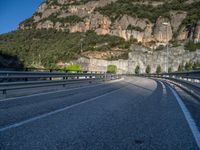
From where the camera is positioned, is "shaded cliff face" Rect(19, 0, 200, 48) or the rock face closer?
the rock face

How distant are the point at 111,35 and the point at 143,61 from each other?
40.5m

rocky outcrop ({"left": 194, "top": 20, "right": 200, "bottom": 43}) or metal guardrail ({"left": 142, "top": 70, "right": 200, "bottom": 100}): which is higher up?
rocky outcrop ({"left": 194, "top": 20, "right": 200, "bottom": 43})

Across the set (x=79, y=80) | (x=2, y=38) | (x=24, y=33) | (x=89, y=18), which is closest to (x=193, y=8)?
(x=89, y=18)

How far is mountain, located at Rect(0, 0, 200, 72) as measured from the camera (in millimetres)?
144750

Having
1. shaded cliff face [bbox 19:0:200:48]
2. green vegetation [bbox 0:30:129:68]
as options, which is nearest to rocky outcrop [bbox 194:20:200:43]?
shaded cliff face [bbox 19:0:200:48]

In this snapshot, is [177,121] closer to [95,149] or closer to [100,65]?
[95,149]

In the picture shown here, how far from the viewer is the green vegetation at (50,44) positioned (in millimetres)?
132375

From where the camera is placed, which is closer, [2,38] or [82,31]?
[2,38]

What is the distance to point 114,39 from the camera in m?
173

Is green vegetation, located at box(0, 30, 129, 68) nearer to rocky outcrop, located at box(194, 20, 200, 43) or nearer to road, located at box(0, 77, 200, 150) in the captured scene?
rocky outcrop, located at box(194, 20, 200, 43)

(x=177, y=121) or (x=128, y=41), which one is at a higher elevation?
(x=128, y=41)

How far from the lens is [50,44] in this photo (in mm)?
159500

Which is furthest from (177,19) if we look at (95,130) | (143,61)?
(95,130)

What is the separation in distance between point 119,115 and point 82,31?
187 m
